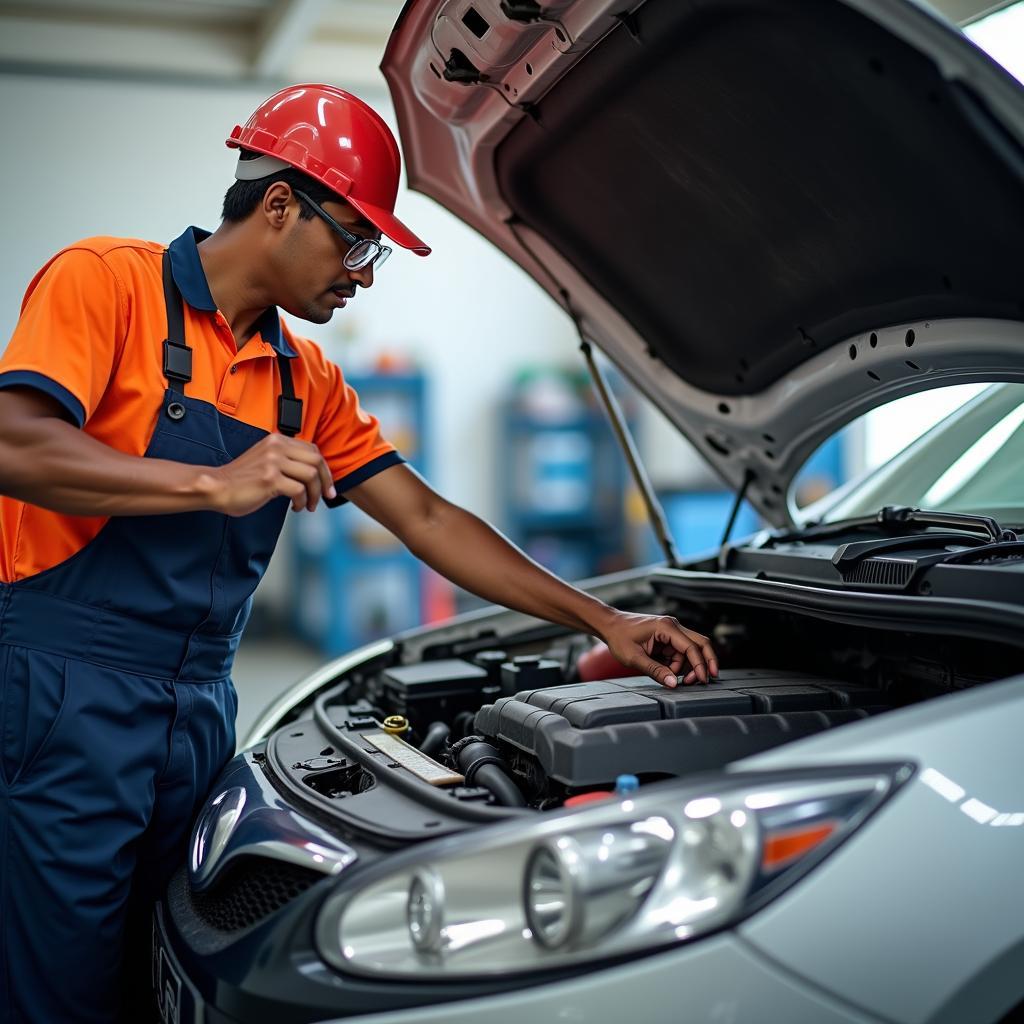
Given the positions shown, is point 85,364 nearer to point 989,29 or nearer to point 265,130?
point 265,130

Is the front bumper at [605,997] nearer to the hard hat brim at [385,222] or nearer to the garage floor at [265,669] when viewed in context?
the hard hat brim at [385,222]

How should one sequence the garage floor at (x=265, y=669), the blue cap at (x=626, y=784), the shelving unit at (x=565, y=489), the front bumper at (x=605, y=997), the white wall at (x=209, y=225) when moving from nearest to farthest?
the front bumper at (x=605, y=997), the blue cap at (x=626, y=784), the garage floor at (x=265, y=669), the white wall at (x=209, y=225), the shelving unit at (x=565, y=489)

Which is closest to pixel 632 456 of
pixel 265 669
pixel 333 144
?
pixel 333 144

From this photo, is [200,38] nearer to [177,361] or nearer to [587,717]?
[177,361]

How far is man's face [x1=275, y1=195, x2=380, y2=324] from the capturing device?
171 cm

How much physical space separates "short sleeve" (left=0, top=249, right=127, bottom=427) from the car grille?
26.4 inches

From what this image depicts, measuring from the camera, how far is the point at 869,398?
2.09 metres

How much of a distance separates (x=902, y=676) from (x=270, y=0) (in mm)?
6144

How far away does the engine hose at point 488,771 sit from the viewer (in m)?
1.42

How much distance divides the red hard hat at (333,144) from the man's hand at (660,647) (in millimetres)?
767

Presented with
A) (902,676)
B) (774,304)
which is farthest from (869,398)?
(902,676)

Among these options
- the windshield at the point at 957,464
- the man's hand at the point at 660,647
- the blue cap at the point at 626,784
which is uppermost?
the windshield at the point at 957,464

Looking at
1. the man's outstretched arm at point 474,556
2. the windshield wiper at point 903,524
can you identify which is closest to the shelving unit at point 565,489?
the windshield wiper at point 903,524

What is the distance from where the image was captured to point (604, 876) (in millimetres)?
1041
